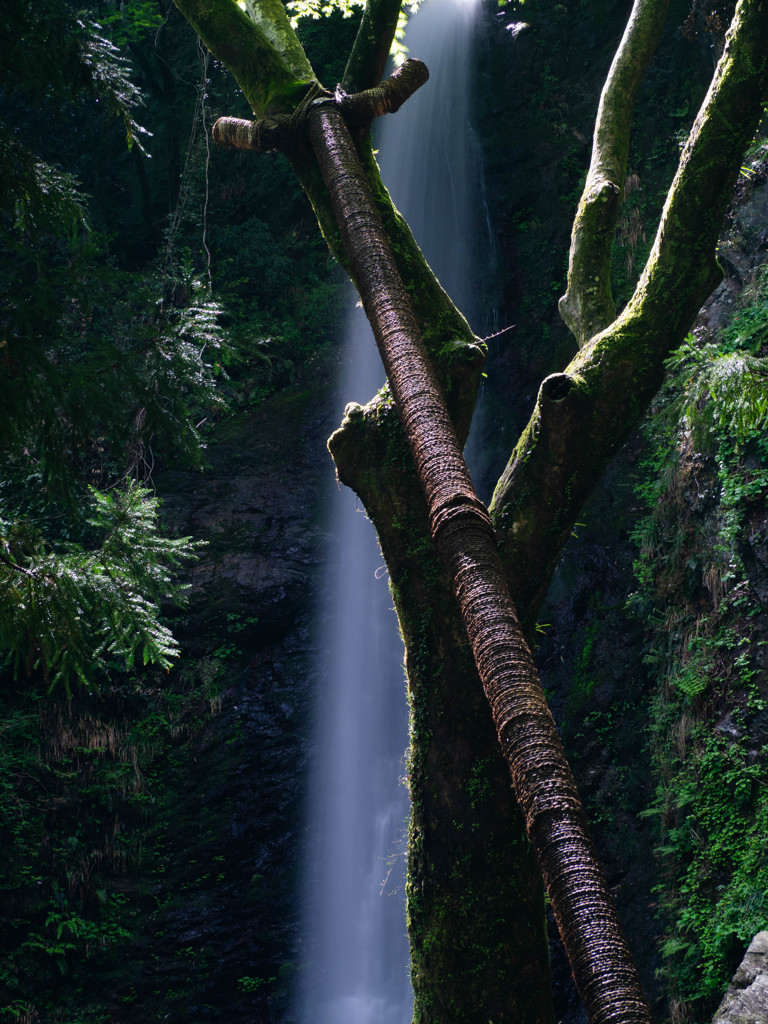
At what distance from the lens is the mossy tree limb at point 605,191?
13.5 feet

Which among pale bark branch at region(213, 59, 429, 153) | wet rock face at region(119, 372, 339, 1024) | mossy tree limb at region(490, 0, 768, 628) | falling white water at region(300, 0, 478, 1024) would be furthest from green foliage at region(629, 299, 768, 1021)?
wet rock face at region(119, 372, 339, 1024)

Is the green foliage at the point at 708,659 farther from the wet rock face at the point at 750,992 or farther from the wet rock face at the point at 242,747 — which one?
the wet rock face at the point at 242,747

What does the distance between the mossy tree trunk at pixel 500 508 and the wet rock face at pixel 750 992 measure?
2.19m

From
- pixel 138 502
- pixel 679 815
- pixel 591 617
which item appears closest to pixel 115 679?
pixel 138 502

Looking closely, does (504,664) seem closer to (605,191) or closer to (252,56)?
(605,191)

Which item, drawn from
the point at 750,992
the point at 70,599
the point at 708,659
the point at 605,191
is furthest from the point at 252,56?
the point at 750,992

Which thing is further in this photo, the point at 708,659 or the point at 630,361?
the point at 708,659

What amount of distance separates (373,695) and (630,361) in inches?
295

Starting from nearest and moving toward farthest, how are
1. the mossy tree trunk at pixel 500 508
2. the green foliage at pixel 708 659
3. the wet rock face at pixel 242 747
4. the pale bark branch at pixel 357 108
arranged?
the mossy tree trunk at pixel 500 508 → the pale bark branch at pixel 357 108 → the green foliage at pixel 708 659 → the wet rock face at pixel 242 747

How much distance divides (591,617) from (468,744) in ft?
18.7

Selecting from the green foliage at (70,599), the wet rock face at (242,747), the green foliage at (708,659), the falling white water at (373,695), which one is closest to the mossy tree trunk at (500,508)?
the green foliage at (708,659)

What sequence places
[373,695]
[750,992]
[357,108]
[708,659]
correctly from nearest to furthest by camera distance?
1. [357,108]
2. [750,992]
3. [708,659]
4. [373,695]

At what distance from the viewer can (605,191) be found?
13.4 ft

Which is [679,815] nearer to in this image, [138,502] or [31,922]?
[138,502]
